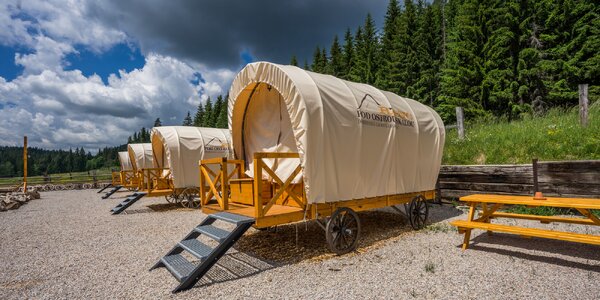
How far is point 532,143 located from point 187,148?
11657 mm

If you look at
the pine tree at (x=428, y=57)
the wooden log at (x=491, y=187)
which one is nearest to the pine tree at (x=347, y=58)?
the pine tree at (x=428, y=57)

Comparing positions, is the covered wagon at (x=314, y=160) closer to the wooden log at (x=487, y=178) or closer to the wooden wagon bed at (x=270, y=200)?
the wooden wagon bed at (x=270, y=200)

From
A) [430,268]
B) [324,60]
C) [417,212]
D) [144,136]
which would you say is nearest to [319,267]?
[430,268]

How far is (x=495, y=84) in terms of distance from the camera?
1769cm

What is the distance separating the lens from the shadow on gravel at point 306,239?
217 inches

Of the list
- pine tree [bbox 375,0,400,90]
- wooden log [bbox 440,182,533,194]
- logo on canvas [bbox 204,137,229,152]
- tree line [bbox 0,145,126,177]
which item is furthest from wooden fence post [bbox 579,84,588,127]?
tree line [bbox 0,145,126,177]

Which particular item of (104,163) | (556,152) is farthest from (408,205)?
(104,163)

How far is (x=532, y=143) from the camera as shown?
31.7ft

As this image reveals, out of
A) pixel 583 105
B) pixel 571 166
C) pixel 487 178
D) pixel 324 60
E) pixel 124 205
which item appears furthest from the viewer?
pixel 324 60

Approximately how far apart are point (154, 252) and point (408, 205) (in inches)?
213

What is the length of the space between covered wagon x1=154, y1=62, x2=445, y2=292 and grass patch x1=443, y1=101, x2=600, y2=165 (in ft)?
11.8

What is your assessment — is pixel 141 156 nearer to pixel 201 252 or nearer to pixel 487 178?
pixel 201 252

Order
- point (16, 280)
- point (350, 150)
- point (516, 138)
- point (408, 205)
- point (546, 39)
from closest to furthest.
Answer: point (16, 280), point (350, 150), point (408, 205), point (516, 138), point (546, 39)

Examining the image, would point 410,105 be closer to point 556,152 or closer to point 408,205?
point 408,205
